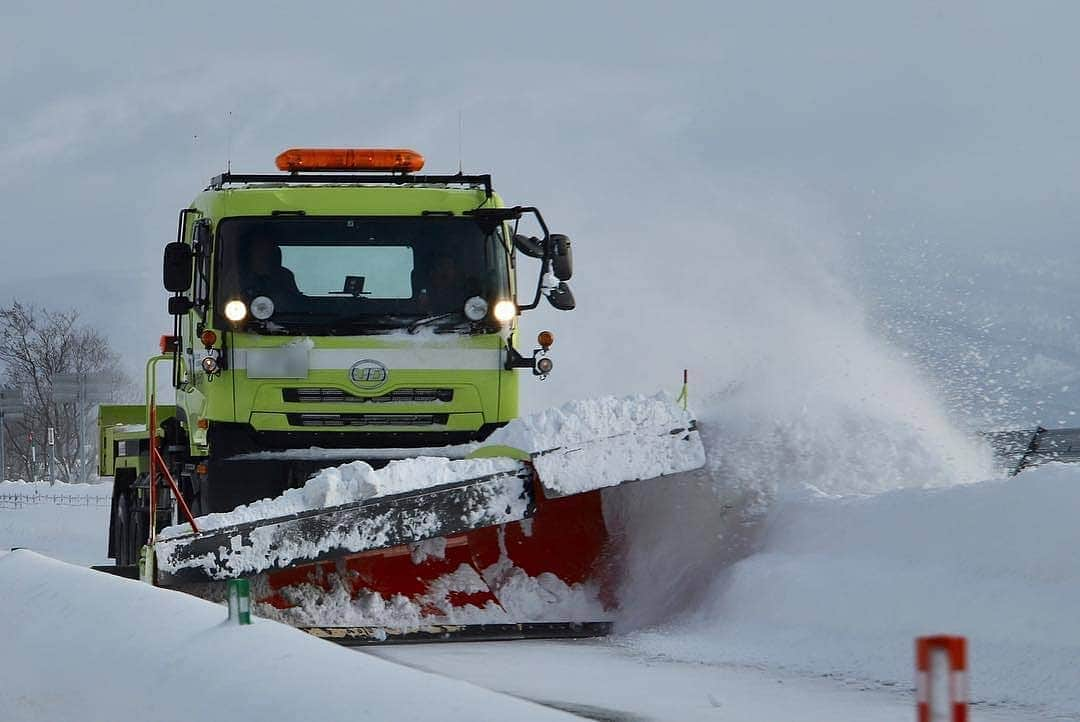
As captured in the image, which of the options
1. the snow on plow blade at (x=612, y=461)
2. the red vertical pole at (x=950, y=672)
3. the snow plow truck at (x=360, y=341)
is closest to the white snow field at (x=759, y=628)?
the snow on plow blade at (x=612, y=461)

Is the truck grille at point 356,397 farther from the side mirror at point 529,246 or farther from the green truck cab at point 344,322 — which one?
the side mirror at point 529,246

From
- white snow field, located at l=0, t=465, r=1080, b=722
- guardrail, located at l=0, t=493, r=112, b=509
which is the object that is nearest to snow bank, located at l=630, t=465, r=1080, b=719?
white snow field, located at l=0, t=465, r=1080, b=722

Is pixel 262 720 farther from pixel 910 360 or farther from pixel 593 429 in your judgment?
pixel 910 360

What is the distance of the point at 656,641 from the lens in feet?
25.1

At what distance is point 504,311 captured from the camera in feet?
32.2

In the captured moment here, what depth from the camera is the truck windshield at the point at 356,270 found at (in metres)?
9.64

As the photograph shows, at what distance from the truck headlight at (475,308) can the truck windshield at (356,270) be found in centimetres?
3

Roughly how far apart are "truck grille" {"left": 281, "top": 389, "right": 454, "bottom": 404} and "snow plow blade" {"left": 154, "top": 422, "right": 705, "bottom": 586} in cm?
155

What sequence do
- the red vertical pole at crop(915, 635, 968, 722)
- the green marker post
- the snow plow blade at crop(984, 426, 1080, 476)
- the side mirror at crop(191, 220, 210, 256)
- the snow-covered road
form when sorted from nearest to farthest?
1. the red vertical pole at crop(915, 635, 968, 722)
2. the green marker post
3. the snow-covered road
4. the snow plow blade at crop(984, 426, 1080, 476)
5. the side mirror at crop(191, 220, 210, 256)

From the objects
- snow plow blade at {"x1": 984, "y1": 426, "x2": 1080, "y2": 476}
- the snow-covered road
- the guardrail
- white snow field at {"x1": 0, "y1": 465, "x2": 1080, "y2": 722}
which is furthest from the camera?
the guardrail

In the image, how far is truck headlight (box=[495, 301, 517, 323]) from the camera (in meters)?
9.80

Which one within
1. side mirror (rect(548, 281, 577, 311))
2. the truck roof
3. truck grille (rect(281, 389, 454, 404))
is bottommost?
truck grille (rect(281, 389, 454, 404))

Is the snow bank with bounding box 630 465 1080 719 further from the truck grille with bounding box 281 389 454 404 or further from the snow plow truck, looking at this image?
the truck grille with bounding box 281 389 454 404

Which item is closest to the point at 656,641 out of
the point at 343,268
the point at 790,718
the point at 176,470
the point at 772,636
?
the point at 772,636
